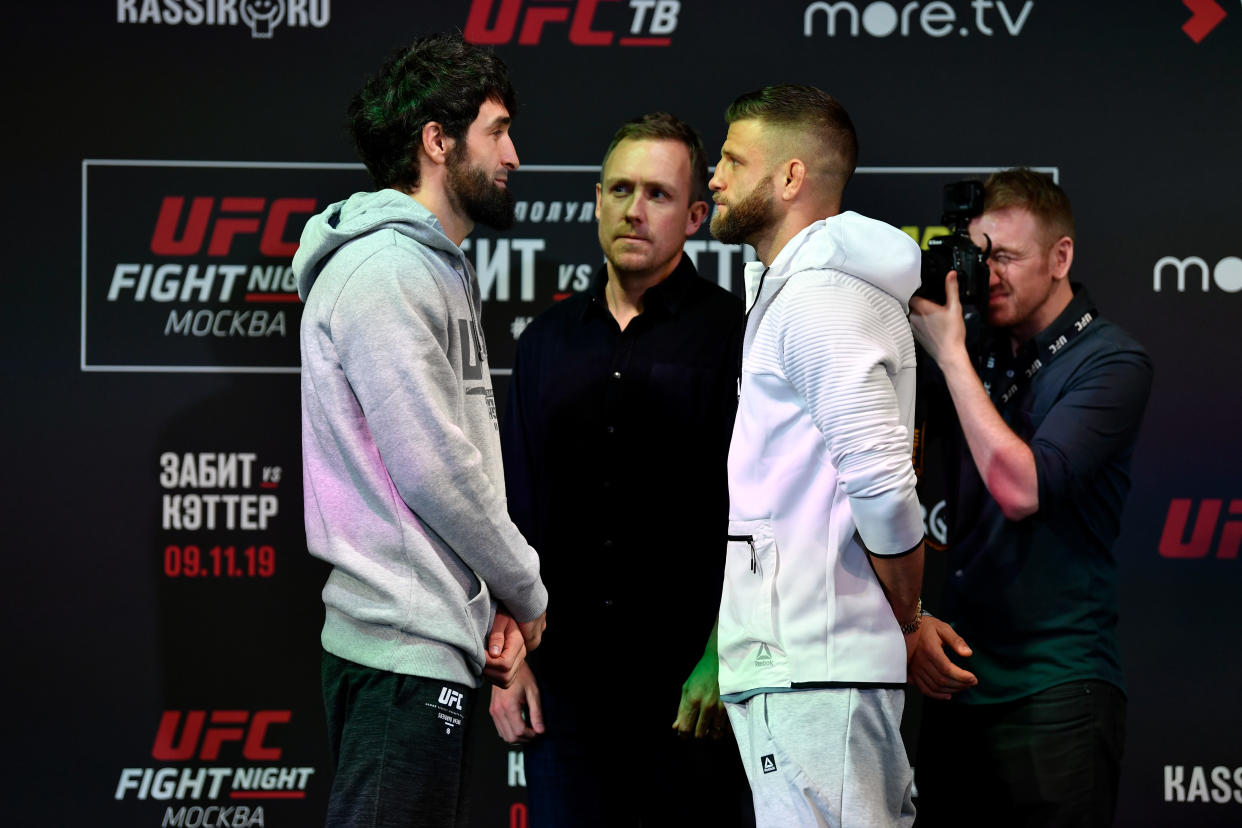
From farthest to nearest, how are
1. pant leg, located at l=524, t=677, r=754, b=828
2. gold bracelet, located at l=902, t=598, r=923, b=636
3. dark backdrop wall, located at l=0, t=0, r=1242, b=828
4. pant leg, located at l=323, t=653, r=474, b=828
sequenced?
dark backdrop wall, located at l=0, t=0, r=1242, b=828 < pant leg, located at l=524, t=677, r=754, b=828 < gold bracelet, located at l=902, t=598, r=923, b=636 < pant leg, located at l=323, t=653, r=474, b=828

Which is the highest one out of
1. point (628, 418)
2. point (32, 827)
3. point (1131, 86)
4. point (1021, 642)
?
point (1131, 86)

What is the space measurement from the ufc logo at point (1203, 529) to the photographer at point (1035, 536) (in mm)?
828

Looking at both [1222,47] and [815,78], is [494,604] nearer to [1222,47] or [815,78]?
[815,78]

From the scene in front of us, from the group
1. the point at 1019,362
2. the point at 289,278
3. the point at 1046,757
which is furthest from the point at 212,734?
the point at 1019,362

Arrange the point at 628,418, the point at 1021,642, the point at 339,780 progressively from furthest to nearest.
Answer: the point at 628,418 < the point at 1021,642 < the point at 339,780

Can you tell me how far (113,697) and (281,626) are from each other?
1.64ft

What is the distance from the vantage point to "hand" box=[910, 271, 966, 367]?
2648 mm

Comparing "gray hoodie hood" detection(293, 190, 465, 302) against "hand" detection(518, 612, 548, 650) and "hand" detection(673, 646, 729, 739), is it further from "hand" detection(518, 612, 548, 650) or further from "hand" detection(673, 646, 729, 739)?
"hand" detection(673, 646, 729, 739)

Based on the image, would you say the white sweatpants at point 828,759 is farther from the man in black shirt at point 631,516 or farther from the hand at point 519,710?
the hand at point 519,710

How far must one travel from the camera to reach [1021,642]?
8.79ft

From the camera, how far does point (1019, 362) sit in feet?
9.39

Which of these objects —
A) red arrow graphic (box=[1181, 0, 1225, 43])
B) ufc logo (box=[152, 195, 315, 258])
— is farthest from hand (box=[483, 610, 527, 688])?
red arrow graphic (box=[1181, 0, 1225, 43])

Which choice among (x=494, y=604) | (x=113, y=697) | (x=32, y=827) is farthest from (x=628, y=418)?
(x=32, y=827)

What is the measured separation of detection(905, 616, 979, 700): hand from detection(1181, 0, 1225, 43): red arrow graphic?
2088 millimetres
